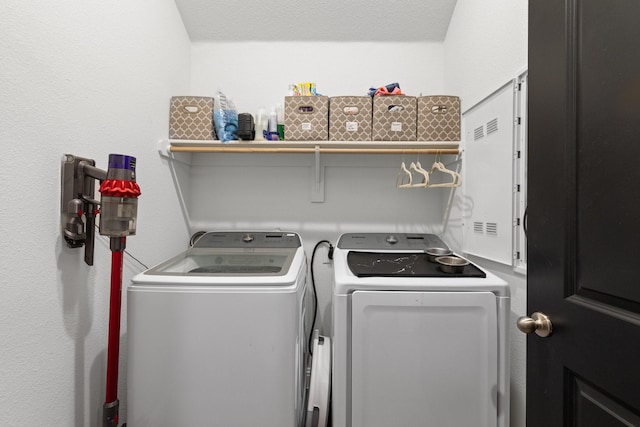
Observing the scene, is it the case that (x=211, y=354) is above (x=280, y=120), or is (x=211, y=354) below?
below

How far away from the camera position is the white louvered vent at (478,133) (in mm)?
1471

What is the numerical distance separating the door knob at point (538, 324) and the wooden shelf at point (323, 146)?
1137 mm

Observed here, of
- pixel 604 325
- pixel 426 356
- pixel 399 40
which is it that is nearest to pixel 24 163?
pixel 426 356

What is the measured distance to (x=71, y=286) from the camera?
39.4 inches

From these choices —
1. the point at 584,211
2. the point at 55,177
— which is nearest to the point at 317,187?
the point at 55,177

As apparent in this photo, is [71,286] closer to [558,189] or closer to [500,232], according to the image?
[558,189]

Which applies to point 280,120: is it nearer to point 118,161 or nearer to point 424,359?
point 118,161

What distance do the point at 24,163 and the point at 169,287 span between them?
585 millimetres

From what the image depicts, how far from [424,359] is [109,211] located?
1.28m

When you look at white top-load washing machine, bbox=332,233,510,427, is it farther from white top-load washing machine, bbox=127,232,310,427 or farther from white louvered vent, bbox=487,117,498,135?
white louvered vent, bbox=487,117,498,135

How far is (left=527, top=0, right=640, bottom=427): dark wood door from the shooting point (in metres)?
0.59

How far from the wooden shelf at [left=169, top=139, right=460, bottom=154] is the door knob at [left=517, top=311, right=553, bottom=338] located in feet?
3.73

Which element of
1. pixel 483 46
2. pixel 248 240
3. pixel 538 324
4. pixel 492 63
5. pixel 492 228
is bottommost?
pixel 538 324

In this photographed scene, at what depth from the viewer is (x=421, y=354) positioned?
1.07 metres
